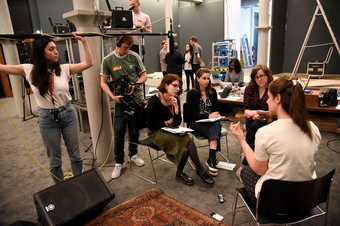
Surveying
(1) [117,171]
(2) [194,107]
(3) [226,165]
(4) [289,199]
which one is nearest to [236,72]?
(2) [194,107]

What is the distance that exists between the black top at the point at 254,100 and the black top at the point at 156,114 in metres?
0.94

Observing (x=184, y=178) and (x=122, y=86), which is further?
(x=122, y=86)

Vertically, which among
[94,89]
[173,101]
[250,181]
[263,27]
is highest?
[263,27]

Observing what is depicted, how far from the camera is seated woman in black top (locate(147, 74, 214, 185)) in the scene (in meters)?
2.66

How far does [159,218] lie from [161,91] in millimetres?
1270

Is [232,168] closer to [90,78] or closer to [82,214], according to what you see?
[82,214]

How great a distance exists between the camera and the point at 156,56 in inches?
445

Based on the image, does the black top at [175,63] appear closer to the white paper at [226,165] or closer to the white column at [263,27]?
the white column at [263,27]

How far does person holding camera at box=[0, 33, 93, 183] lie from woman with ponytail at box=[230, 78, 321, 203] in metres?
A: 1.64

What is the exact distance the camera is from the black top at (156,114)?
9.03ft

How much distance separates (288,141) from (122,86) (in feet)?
6.31

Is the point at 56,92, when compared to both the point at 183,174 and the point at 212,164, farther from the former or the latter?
the point at 212,164

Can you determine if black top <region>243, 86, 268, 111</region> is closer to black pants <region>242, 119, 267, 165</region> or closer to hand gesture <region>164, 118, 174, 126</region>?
black pants <region>242, 119, 267, 165</region>

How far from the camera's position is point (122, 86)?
114 inches
